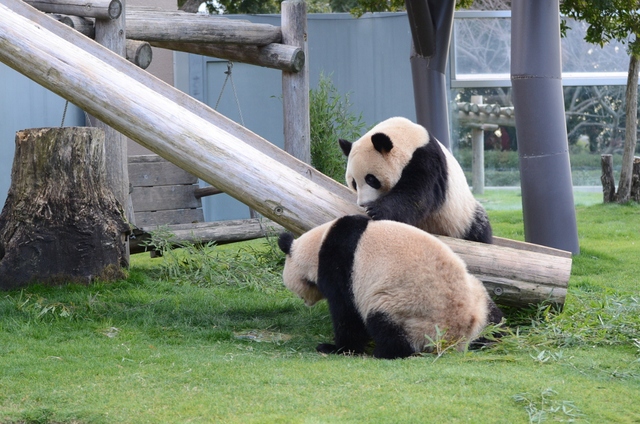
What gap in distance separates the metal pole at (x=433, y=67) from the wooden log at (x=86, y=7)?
12.7 feet

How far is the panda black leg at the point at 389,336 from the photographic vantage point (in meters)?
3.87

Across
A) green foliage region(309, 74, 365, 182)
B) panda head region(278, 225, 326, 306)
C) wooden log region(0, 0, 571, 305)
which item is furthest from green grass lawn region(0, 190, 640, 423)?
green foliage region(309, 74, 365, 182)

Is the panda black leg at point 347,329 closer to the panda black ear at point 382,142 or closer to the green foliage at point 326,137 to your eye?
the panda black ear at point 382,142

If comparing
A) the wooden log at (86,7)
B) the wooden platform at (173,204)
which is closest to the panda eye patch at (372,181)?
the wooden log at (86,7)

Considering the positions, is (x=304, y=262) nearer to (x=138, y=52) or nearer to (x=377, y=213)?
(x=377, y=213)

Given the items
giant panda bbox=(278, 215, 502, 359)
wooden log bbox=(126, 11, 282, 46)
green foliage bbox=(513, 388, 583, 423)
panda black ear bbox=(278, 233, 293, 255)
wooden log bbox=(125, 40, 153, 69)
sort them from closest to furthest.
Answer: green foliage bbox=(513, 388, 583, 423) → giant panda bbox=(278, 215, 502, 359) → panda black ear bbox=(278, 233, 293, 255) → wooden log bbox=(125, 40, 153, 69) → wooden log bbox=(126, 11, 282, 46)

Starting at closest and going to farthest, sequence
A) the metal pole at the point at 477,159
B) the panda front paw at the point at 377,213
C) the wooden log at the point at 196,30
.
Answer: the panda front paw at the point at 377,213
the wooden log at the point at 196,30
the metal pole at the point at 477,159

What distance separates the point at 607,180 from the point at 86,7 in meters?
8.96

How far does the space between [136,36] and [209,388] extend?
169 inches

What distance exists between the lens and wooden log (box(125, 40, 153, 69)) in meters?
6.37

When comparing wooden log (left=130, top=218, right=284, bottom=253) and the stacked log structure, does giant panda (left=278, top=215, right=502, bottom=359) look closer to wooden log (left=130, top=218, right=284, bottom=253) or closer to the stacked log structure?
wooden log (left=130, top=218, right=284, bottom=253)

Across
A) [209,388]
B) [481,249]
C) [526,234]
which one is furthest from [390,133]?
[526,234]

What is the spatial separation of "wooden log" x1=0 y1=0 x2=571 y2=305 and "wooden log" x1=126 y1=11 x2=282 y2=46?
2108 millimetres

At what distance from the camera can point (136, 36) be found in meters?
6.68
